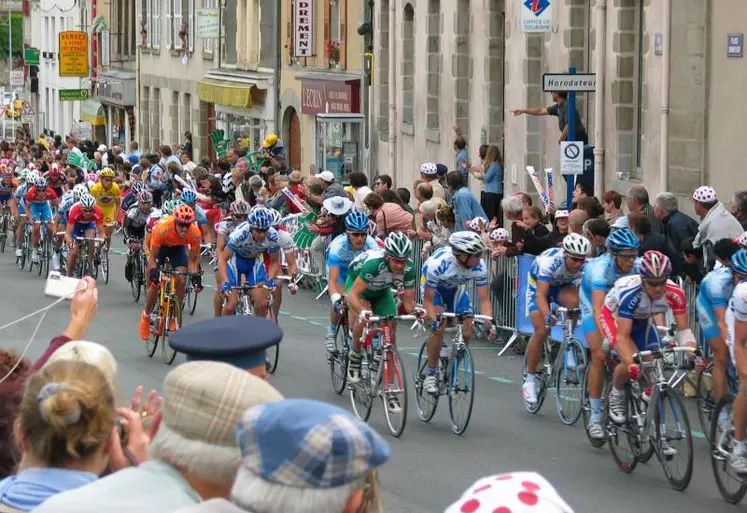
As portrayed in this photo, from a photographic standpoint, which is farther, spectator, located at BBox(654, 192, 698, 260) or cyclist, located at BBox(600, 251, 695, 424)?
spectator, located at BBox(654, 192, 698, 260)

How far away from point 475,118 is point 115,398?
2350cm

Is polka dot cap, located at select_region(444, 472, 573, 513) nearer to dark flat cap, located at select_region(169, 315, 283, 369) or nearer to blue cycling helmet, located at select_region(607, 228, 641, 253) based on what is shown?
dark flat cap, located at select_region(169, 315, 283, 369)

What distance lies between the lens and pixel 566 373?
1337cm

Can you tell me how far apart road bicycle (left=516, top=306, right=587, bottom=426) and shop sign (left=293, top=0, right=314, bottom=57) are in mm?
26229

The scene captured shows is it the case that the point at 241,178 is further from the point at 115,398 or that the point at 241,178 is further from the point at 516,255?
the point at 115,398

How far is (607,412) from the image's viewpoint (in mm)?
11914

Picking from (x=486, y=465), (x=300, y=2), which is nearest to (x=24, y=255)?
(x=300, y=2)

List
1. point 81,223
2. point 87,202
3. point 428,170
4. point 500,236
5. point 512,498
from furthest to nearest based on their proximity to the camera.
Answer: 1. point 81,223
2. point 87,202
3. point 428,170
4. point 500,236
5. point 512,498

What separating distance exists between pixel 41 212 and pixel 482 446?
16.9 meters

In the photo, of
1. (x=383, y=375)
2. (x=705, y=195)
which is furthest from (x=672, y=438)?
(x=705, y=195)

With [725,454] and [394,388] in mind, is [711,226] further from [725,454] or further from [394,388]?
[725,454]

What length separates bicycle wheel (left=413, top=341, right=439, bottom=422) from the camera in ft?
44.2

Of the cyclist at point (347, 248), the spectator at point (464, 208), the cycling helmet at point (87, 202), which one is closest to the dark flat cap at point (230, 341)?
the cyclist at point (347, 248)

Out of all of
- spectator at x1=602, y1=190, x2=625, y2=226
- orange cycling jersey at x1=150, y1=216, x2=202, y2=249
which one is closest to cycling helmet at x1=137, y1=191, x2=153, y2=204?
orange cycling jersey at x1=150, y1=216, x2=202, y2=249
